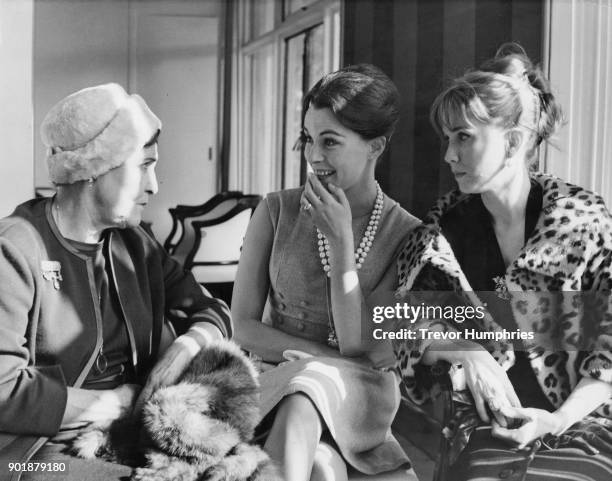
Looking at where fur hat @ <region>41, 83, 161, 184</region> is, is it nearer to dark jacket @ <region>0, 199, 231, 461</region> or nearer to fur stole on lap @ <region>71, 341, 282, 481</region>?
dark jacket @ <region>0, 199, 231, 461</region>

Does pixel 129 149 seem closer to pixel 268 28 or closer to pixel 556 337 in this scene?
pixel 556 337

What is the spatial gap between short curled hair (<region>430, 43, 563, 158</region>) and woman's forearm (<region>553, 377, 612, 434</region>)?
408mm

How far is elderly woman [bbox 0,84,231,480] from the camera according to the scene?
3.41 feet

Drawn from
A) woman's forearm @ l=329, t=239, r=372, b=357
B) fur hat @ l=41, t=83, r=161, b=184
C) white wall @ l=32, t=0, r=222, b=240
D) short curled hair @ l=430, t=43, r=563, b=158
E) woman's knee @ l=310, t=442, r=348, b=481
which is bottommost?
woman's knee @ l=310, t=442, r=348, b=481

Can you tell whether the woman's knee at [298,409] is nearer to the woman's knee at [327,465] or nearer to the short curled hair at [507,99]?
the woman's knee at [327,465]

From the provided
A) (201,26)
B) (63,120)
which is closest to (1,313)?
(63,120)

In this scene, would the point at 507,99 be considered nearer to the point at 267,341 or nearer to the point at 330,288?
the point at 330,288

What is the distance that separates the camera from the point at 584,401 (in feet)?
3.91

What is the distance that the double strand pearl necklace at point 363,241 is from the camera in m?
1.32

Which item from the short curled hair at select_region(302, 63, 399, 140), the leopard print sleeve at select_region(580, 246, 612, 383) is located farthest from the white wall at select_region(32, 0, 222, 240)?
the leopard print sleeve at select_region(580, 246, 612, 383)

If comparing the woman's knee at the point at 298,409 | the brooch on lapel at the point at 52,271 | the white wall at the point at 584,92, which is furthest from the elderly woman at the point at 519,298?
the brooch on lapel at the point at 52,271

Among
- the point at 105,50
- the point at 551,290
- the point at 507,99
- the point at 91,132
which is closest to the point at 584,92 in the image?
the point at 507,99

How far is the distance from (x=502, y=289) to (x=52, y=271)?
0.75 metres

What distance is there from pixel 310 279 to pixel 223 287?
63.3 inches
